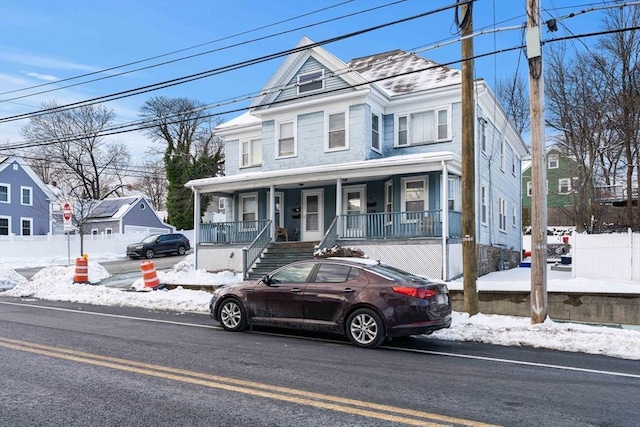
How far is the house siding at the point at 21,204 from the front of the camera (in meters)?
39.9

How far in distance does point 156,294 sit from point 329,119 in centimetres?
926

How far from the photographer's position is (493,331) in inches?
380

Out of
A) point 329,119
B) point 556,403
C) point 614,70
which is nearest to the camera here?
point 556,403

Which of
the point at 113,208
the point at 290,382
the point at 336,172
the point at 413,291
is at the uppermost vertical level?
the point at 113,208

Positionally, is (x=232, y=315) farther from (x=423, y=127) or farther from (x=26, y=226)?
(x=26, y=226)

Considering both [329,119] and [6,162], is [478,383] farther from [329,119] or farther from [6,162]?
[6,162]

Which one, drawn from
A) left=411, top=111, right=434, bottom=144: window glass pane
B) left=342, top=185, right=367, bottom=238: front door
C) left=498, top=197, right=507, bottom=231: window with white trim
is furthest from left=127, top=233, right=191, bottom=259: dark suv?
left=498, top=197, right=507, bottom=231: window with white trim

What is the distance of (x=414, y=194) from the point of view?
1880cm

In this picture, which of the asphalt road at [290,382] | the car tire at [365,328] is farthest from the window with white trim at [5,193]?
the car tire at [365,328]

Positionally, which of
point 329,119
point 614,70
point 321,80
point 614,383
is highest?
point 614,70

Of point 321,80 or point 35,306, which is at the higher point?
point 321,80

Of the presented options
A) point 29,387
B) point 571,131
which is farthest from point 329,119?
point 571,131

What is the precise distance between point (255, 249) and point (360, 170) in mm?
4650

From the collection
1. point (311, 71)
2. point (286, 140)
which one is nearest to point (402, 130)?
point (311, 71)
